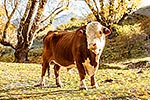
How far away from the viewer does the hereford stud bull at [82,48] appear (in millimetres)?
10844

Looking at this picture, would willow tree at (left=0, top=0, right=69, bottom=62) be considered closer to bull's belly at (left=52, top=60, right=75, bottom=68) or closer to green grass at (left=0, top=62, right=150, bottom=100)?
green grass at (left=0, top=62, right=150, bottom=100)

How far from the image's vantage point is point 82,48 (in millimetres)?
11141

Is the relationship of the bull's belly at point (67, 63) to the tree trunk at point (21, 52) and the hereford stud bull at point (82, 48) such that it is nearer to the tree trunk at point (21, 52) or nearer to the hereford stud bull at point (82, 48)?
the hereford stud bull at point (82, 48)

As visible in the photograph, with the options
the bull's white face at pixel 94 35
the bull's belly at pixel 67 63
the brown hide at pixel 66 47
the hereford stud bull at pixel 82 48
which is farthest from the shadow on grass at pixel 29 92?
the bull's white face at pixel 94 35

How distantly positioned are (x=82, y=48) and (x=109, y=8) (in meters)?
23.7

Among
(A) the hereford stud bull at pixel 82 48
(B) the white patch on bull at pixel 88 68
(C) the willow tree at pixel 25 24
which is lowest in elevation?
(B) the white patch on bull at pixel 88 68

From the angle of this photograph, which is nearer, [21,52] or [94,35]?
[94,35]

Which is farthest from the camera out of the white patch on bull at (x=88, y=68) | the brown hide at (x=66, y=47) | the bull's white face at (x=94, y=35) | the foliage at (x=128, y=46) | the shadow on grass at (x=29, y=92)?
the foliage at (x=128, y=46)

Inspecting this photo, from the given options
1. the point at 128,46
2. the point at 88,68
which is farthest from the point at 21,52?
the point at 88,68

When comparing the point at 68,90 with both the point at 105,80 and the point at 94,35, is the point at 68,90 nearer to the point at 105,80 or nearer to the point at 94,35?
the point at 94,35

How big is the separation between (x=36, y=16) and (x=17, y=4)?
164 cm

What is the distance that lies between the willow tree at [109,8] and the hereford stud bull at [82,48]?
21.8 meters

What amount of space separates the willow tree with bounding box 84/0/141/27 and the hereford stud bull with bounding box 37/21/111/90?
71.5 ft

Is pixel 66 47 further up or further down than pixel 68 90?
further up
